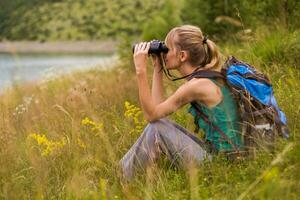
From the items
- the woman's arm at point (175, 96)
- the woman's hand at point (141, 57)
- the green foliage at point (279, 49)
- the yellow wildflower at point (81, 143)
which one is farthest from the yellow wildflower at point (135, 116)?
the green foliage at point (279, 49)

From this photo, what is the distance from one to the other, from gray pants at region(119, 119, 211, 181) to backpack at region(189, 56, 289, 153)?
0.21m

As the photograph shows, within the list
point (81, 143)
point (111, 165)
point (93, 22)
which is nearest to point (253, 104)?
point (111, 165)

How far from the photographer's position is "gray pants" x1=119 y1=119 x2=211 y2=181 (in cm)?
376

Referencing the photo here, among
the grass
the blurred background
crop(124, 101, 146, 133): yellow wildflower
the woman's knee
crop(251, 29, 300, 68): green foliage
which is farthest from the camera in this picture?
the blurred background

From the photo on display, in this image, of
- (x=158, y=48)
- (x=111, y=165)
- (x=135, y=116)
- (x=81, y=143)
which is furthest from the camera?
(x=135, y=116)

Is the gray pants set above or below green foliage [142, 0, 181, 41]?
above

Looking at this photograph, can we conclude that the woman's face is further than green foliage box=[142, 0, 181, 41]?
No

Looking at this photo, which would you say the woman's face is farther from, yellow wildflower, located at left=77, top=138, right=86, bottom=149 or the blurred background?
the blurred background

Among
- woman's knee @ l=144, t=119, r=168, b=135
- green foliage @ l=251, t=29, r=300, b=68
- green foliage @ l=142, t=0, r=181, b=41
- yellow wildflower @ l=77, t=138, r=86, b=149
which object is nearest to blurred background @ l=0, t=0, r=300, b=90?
green foliage @ l=142, t=0, r=181, b=41

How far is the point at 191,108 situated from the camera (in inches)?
152

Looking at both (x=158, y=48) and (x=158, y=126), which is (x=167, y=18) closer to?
(x=158, y=48)

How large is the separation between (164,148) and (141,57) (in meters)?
0.62

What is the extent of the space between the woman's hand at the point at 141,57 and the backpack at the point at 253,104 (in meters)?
0.40

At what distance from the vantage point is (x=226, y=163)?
357 cm
